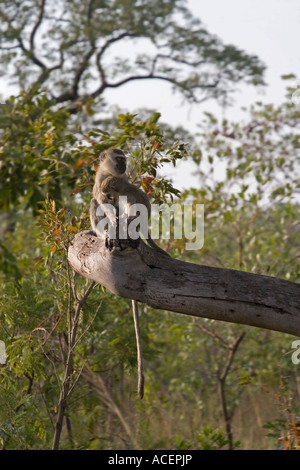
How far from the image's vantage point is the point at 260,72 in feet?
36.3

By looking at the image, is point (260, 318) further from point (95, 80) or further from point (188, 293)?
point (95, 80)

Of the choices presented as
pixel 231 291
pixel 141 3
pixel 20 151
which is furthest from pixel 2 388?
pixel 141 3

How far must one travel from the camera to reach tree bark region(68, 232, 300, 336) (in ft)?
7.80

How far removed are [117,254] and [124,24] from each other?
9725mm

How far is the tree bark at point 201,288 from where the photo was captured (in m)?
2.38

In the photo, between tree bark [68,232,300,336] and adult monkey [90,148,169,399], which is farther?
adult monkey [90,148,169,399]

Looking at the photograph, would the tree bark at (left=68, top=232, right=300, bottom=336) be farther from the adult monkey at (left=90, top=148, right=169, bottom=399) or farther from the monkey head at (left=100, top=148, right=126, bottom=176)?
the monkey head at (left=100, top=148, right=126, bottom=176)

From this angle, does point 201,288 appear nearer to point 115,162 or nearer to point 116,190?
point 116,190

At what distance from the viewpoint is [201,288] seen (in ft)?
8.05

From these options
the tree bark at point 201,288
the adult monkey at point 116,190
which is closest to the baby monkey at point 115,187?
the adult monkey at point 116,190

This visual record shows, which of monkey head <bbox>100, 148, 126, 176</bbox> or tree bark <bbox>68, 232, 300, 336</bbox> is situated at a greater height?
monkey head <bbox>100, 148, 126, 176</bbox>

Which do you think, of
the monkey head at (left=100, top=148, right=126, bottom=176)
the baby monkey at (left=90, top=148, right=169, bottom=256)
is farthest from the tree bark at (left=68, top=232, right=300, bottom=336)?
the monkey head at (left=100, top=148, right=126, bottom=176)

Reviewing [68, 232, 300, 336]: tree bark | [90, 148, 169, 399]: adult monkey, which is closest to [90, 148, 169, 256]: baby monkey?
[90, 148, 169, 399]: adult monkey

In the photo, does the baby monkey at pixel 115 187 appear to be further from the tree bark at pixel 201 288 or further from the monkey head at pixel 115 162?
the tree bark at pixel 201 288
